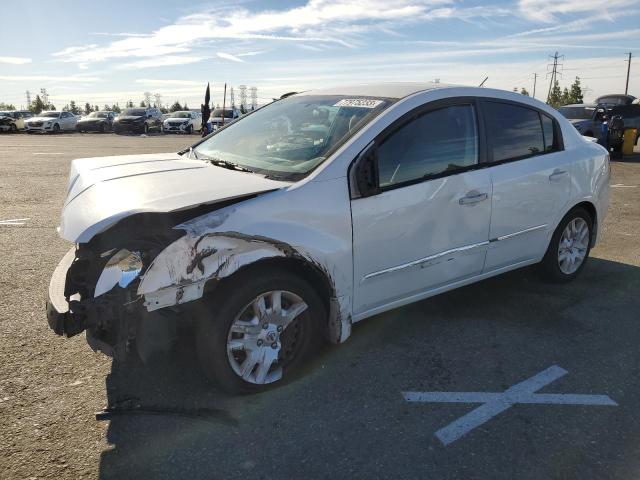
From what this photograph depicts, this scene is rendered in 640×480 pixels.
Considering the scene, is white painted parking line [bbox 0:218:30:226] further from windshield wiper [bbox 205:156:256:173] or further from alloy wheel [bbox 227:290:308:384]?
alloy wheel [bbox 227:290:308:384]

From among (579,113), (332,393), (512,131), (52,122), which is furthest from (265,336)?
(52,122)

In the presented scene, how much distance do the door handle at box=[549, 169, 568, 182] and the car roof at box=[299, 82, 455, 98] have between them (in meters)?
1.17

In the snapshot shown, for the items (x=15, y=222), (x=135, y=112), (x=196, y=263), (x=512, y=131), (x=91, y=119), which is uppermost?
(x=135, y=112)

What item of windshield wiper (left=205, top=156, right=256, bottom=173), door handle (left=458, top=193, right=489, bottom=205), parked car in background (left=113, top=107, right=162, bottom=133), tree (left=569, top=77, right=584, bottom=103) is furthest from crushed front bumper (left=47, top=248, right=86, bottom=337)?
tree (left=569, top=77, right=584, bottom=103)

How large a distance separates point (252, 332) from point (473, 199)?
1.76 metres

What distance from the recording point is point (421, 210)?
132 inches

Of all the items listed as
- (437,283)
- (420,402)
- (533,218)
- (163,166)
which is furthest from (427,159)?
(163,166)

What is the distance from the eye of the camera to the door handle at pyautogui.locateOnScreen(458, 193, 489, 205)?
3576 mm

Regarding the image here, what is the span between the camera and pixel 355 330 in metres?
3.84

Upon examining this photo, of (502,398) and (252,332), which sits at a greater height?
(252,332)

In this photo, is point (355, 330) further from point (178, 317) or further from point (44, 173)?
point (44, 173)

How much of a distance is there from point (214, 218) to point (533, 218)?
2644 millimetres

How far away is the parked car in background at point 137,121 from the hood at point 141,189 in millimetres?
30624

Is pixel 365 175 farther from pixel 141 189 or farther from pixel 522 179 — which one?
pixel 522 179
